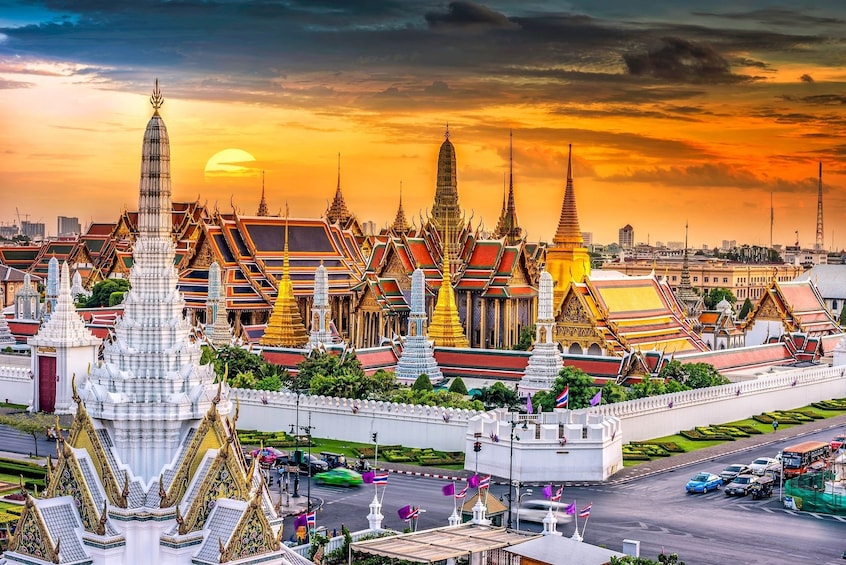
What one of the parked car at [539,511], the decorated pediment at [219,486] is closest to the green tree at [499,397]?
the parked car at [539,511]

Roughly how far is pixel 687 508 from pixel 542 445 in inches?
210

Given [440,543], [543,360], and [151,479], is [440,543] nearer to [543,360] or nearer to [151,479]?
[151,479]

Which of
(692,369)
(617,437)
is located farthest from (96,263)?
(617,437)

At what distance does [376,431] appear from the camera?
158 feet

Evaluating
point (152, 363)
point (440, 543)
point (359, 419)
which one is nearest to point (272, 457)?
point (359, 419)

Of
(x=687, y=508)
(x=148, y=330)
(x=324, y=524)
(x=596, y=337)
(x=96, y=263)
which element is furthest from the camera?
(x=96, y=263)

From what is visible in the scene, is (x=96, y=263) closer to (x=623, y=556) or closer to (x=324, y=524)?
(x=324, y=524)

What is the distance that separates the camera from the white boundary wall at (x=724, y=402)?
4919cm

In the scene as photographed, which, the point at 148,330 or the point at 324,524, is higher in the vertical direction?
the point at 148,330

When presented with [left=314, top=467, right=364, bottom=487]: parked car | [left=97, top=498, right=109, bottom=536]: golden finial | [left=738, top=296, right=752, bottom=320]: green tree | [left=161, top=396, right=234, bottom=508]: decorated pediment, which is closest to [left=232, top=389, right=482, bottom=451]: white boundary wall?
[left=314, top=467, right=364, bottom=487]: parked car

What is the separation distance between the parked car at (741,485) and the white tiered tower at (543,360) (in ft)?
43.7

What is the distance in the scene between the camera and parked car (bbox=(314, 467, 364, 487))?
41.4m

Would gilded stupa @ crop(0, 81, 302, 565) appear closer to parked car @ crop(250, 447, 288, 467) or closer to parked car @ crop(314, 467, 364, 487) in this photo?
parked car @ crop(314, 467, 364, 487)

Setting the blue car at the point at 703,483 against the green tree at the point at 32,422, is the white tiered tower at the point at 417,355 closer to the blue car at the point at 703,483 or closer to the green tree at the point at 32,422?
the green tree at the point at 32,422
